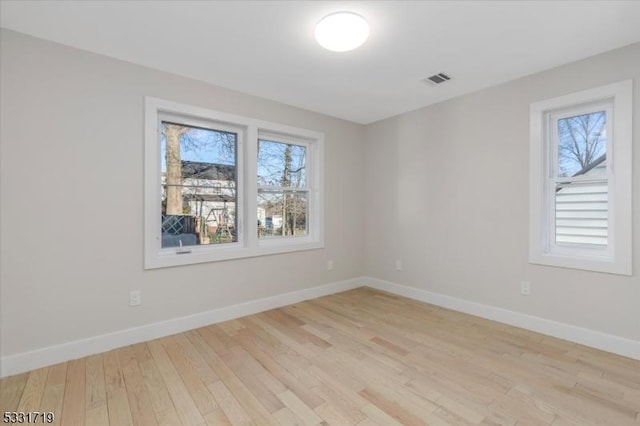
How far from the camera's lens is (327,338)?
2.65m

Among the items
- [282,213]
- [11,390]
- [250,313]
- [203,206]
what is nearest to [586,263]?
[282,213]

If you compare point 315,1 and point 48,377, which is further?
point 48,377

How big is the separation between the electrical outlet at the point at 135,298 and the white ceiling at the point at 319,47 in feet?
6.59

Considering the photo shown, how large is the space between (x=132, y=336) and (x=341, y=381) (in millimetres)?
1841

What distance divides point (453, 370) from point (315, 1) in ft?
8.80

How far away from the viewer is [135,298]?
2562mm

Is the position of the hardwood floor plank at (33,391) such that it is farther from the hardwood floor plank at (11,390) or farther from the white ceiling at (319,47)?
the white ceiling at (319,47)

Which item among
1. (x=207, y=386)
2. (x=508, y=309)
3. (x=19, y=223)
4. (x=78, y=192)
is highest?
(x=78, y=192)

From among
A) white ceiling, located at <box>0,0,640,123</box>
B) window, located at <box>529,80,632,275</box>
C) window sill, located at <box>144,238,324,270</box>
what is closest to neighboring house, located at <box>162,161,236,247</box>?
window sill, located at <box>144,238,324,270</box>

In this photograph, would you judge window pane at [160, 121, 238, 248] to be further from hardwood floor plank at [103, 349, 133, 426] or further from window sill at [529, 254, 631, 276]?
window sill at [529, 254, 631, 276]

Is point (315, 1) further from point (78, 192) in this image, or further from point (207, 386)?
point (207, 386)

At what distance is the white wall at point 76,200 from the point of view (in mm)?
2094

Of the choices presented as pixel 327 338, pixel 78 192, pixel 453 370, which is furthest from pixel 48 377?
pixel 453 370

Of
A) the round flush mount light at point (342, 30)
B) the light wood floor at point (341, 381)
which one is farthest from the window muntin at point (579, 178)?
the round flush mount light at point (342, 30)
